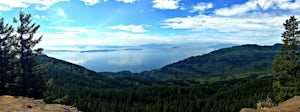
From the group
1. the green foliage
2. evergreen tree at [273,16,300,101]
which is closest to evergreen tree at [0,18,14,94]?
the green foliage

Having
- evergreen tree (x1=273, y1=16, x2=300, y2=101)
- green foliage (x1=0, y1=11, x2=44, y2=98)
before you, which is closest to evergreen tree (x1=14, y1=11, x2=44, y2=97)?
green foliage (x1=0, y1=11, x2=44, y2=98)

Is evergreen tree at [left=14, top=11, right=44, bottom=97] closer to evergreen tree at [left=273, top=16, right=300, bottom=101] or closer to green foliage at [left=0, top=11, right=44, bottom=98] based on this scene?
green foliage at [left=0, top=11, right=44, bottom=98]

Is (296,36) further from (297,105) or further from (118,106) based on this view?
(118,106)

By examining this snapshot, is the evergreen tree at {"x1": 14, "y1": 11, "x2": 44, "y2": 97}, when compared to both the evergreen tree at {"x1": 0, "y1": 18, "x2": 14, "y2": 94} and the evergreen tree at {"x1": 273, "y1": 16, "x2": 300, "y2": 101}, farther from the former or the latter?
the evergreen tree at {"x1": 273, "y1": 16, "x2": 300, "y2": 101}

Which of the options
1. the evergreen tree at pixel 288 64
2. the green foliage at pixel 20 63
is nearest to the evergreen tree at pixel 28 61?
the green foliage at pixel 20 63

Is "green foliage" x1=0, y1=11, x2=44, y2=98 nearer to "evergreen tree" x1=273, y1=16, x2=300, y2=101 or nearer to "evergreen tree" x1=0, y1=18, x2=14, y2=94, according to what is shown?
"evergreen tree" x1=0, y1=18, x2=14, y2=94

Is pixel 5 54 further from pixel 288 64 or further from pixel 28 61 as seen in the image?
pixel 288 64

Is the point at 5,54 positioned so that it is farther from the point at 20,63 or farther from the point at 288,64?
the point at 288,64

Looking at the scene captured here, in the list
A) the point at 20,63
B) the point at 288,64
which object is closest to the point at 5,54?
the point at 20,63
